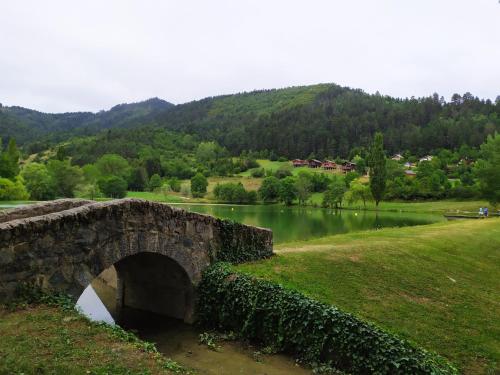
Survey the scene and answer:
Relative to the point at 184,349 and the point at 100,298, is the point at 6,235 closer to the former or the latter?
the point at 184,349

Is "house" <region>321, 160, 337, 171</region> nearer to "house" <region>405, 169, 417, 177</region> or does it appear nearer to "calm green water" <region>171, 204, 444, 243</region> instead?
"house" <region>405, 169, 417, 177</region>

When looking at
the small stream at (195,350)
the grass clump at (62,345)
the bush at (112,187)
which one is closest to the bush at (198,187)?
the bush at (112,187)

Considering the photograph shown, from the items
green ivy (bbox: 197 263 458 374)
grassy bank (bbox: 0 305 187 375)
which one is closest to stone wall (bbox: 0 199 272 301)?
grassy bank (bbox: 0 305 187 375)

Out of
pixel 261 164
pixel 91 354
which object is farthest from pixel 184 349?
pixel 261 164

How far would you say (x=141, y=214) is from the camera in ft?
40.0

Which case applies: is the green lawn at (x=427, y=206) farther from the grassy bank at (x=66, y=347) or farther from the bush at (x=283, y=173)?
the grassy bank at (x=66, y=347)

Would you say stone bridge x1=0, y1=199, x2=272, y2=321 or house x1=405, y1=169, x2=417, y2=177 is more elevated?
house x1=405, y1=169, x2=417, y2=177

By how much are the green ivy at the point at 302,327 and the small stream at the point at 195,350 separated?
21.0 inches

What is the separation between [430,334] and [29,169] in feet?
344

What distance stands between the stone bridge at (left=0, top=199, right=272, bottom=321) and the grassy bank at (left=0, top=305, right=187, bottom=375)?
1.08 m

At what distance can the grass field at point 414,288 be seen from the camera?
39.0 feet

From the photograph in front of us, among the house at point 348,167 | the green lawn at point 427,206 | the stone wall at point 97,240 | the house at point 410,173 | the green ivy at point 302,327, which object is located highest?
the house at point 348,167

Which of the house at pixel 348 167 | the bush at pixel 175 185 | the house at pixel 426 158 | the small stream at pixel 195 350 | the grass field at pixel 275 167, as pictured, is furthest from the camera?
the house at pixel 348 167

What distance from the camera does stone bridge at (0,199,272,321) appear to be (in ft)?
30.7
